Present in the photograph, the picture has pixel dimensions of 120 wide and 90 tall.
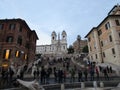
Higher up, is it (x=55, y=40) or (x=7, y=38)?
(x=55, y=40)

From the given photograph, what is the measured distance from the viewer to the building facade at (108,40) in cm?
2703

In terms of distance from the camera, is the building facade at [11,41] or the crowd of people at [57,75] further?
the building facade at [11,41]

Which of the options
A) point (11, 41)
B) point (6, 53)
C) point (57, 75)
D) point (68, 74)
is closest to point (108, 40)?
point (68, 74)

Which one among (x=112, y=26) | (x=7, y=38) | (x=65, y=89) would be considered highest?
(x=112, y=26)

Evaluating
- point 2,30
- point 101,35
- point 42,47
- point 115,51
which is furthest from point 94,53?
point 42,47

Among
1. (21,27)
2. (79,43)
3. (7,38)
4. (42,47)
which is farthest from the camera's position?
(42,47)

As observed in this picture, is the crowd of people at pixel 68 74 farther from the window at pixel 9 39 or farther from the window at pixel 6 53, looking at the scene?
the window at pixel 9 39

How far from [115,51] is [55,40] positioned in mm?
92365

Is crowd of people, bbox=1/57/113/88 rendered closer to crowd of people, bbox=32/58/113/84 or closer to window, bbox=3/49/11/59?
crowd of people, bbox=32/58/113/84

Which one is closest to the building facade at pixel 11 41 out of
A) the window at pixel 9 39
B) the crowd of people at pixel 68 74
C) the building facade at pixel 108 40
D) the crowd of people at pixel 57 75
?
the window at pixel 9 39

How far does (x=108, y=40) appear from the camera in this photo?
98.2 feet

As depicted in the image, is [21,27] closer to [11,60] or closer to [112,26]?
[11,60]

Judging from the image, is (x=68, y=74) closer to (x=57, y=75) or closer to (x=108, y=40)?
(x=57, y=75)

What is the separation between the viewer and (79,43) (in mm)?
95500
